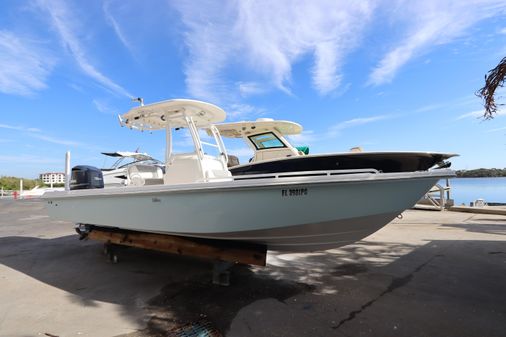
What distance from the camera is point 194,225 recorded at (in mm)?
3604

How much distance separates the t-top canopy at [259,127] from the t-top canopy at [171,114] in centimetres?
222

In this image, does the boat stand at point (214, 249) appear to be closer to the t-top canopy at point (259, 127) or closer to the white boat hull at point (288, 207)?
the white boat hull at point (288, 207)

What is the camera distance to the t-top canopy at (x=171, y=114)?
14.9 feet

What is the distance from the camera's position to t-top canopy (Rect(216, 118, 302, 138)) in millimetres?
7395

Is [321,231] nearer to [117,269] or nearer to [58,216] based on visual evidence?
[117,269]

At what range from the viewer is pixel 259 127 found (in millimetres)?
7480

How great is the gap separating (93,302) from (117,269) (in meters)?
1.40

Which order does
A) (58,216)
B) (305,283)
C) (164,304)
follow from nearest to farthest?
(164,304)
(305,283)
(58,216)

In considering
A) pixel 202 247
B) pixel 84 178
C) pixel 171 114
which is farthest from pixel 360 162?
pixel 84 178

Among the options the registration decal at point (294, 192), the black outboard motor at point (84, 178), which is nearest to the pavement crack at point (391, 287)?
the registration decal at point (294, 192)

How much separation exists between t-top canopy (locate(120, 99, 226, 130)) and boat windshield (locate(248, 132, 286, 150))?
2.41 m

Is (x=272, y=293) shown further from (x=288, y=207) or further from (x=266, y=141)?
(x=266, y=141)

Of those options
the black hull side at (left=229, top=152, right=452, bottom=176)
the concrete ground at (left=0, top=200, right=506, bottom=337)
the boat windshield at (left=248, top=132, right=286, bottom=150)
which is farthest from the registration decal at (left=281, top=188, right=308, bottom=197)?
the boat windshield at (left=248, top=132, right=286, bottom=150)

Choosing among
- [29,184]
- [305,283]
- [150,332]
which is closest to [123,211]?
[150,332]
